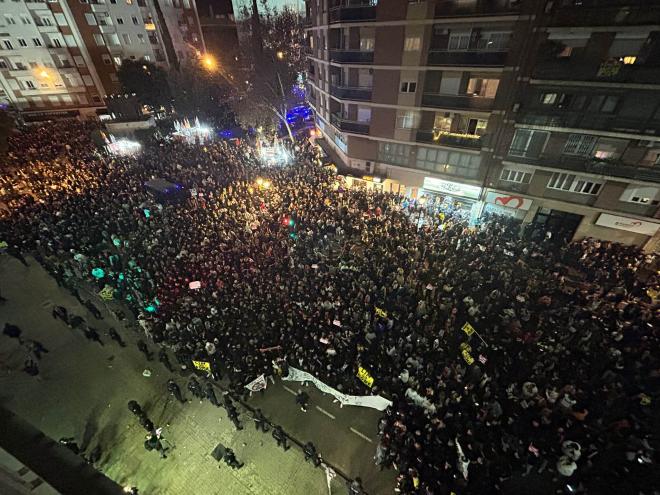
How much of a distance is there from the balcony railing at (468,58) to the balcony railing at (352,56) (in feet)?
13.8

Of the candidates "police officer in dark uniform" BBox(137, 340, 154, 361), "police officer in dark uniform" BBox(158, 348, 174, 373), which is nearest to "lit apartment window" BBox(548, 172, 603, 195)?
"police officer in dark uniform" BBox(158, 348, 174, 373)

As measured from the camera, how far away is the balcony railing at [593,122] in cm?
1452

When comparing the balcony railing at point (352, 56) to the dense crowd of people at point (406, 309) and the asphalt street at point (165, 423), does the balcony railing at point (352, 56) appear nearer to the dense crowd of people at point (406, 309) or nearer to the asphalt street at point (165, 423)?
the dense crowd of people at point (406, 309)

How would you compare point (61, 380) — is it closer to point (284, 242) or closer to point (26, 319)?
point (26, 319)

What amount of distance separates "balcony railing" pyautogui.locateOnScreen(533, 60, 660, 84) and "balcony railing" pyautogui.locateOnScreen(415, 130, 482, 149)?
14.2 feet

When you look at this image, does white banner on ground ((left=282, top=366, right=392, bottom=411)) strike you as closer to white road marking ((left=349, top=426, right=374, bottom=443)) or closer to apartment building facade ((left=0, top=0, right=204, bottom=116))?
white road marking ((left=349, top=426, right=374, bottom=443))

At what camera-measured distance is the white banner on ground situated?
11258 mm

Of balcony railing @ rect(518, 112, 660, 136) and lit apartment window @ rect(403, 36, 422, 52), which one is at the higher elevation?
lit apartment window @ rect(403, 36, 422, 52)

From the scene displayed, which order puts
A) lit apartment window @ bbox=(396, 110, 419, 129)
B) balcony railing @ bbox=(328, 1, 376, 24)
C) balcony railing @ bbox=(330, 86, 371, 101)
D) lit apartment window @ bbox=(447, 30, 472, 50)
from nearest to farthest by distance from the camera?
lit apartment window @ bbox=(447, 30, 472, 50)
balcony railing @ bbox=(328, 1, 376, 24)
lit apartment window @ bbox=(396, 110, 419, 129)
balcony railing @ bbox=(330, 86, 371, 101)

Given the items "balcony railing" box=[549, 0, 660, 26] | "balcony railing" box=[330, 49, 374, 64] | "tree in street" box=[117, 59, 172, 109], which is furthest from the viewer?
"tree in street" box=[117, 59, 172, 109]

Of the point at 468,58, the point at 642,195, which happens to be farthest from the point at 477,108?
the point at 642,195

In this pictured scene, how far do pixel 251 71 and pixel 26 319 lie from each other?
3732 cm

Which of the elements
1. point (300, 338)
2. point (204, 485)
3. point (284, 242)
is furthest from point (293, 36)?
point (204, 485)

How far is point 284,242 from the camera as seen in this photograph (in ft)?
58.1
